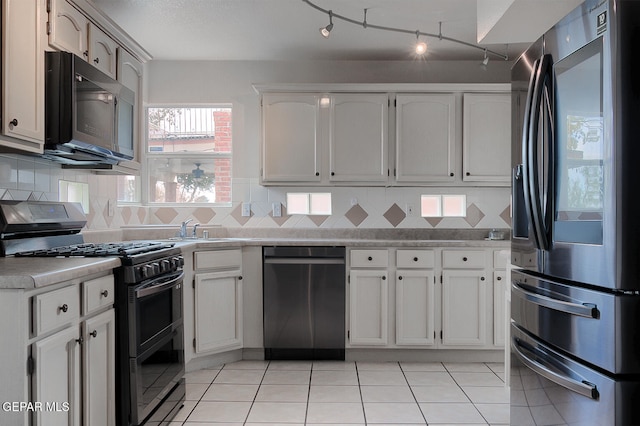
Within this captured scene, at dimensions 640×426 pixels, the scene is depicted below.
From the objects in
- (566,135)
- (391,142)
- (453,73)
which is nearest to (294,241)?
(391,142)

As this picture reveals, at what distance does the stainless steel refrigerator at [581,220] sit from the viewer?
1.32 m

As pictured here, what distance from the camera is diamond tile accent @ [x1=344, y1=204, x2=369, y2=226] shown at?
14.2ft

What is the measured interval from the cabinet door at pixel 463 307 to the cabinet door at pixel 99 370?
8.11 ft

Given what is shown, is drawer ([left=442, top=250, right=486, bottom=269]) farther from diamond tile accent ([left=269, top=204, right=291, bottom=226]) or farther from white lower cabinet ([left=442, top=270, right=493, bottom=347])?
diamond tile accent ([left=269, top=204, right=291, bottom=226])

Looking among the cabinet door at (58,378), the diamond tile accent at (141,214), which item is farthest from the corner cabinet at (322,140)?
the cabinet door at (58,378)

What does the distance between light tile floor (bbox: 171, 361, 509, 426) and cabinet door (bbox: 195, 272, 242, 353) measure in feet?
0.66

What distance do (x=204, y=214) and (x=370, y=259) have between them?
1605 mm

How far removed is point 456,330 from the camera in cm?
371

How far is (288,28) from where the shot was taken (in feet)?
11.9

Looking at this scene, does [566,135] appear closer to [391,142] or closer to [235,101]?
[391,142]

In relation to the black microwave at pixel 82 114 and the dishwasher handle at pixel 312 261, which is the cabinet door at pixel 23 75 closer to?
the black microwave at pixel 82 114

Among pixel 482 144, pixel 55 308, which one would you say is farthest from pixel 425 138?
pixel 55 308

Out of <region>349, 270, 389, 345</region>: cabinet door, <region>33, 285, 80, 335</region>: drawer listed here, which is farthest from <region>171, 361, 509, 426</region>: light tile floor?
<region>33, 285, 80, 335</region>: drawer

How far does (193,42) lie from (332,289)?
231cm
